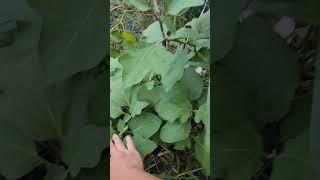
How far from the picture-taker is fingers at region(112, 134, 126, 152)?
729 mm

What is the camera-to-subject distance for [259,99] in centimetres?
52

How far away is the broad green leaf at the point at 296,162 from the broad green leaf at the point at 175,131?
0.82 feet

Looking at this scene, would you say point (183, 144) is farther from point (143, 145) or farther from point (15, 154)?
point (15, 154)

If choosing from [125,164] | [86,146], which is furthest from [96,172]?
[125,164]

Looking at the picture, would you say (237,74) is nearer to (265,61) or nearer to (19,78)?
(265,61)

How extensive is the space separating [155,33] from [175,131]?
172 mm

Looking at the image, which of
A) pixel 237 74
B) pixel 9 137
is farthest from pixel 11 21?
pixel 237 74

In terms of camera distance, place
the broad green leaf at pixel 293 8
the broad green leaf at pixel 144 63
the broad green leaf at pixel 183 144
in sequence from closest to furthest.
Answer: the broad green leaf at pixel 293 8 < the broad green leaf at pixel 144 63 < the broad green leaf at pixel 183 144

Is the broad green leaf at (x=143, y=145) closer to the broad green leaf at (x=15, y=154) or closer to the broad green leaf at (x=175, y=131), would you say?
the broad green leaf at (x=175, y=131)

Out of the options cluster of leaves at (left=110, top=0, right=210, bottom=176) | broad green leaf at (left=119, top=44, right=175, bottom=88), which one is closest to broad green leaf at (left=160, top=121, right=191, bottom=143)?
cluster of leaves at (left=110, top=0, right=210, bottom=176)

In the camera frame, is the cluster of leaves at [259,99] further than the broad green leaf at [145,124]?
No

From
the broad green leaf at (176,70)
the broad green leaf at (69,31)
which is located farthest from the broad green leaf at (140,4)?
the broad green leaf at (69,31)

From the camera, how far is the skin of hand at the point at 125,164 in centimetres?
68

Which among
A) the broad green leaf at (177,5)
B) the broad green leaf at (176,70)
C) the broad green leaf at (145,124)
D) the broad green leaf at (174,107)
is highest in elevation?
the broad green leaf at (177,5)
